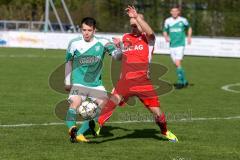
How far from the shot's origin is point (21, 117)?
1195 cm

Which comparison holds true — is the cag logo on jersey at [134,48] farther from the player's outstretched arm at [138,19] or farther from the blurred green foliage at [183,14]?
the blurred green foliage at [183,14]

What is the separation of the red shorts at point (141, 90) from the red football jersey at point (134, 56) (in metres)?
0.12

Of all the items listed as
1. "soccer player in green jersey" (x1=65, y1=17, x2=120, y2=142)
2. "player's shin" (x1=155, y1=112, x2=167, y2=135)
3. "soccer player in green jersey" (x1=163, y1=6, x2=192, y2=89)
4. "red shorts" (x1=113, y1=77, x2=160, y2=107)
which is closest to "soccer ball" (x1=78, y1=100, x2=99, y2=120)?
"soccer player in green jersey" (x1=65, y1=17, x2=120, y2=142)

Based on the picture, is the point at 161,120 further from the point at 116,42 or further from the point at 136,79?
the point at 116,42

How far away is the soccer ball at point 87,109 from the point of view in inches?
377

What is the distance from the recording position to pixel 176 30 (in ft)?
65.4

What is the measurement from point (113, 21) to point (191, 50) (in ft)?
46.0

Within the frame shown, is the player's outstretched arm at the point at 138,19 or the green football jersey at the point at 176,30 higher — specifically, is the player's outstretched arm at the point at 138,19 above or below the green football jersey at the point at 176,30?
above

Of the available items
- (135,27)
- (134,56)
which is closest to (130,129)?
(134,56)

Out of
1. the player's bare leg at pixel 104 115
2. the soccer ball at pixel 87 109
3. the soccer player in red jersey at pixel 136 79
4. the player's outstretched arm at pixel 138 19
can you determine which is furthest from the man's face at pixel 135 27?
the soccer ball at pixel 87 109

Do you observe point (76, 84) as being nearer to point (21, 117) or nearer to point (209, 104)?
point (21, 117)

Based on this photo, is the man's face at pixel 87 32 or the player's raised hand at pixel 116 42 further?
the player's raised hand at pixel 116 42

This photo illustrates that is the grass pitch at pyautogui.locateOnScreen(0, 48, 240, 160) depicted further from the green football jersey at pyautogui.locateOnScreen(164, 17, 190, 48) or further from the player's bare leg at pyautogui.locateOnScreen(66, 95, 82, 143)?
the green football jersey at pyautogui.locateOnScreen(164, 17, 190, 48)

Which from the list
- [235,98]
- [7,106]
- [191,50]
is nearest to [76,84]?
[7,106]
